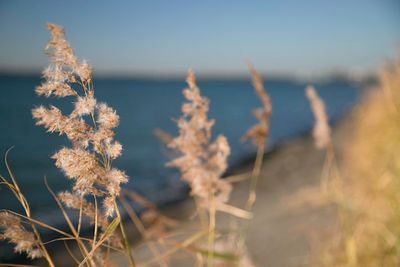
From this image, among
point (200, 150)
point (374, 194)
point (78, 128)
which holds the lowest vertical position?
point (78, 128)

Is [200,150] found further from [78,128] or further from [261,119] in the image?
[78,128]

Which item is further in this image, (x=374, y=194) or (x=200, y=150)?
(x=374, y=194)

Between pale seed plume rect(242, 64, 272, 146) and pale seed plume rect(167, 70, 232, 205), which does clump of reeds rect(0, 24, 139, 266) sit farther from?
pale seed plume rect(242, 64, 272, 146)

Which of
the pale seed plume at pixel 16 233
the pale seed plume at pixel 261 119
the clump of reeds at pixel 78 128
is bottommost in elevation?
the pale seed plume at pixel 16 233

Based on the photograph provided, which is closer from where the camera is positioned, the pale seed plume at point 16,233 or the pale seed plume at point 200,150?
the pale seed plume at point 16,233

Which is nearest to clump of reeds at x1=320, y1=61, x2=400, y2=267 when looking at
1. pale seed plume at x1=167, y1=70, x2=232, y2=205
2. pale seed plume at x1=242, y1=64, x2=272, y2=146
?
pale seed plume at x1=242, y1=64, x2=272, y2=146

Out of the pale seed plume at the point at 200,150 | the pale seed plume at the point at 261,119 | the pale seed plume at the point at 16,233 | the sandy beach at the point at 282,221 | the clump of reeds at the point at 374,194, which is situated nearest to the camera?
the pale seed plume at the point at 16,233

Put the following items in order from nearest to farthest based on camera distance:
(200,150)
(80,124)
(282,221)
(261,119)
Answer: (80,124) < (200,150) < (261,119) < (282,221)

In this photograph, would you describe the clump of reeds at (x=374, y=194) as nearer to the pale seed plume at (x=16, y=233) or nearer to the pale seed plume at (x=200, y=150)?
the pale seed plume at (x=200, y=150)

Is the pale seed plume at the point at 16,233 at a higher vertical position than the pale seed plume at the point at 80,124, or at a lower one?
lower

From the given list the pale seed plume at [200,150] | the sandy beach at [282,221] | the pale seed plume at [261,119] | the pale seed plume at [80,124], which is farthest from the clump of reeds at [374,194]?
the pale seed plume at [80,124]

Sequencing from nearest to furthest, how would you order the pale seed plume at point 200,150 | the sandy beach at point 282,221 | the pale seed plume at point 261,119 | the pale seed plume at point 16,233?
1. the pale seed plume at point 16,233
2. the pale seed plume at point 200,150
3. the pale seed plume at point 261,119
4. the sandy beach at point 282,221

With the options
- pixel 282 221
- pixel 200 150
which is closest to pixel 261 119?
pixel 200 150

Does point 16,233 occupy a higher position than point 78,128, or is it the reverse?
point 78,128
